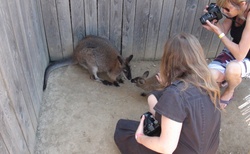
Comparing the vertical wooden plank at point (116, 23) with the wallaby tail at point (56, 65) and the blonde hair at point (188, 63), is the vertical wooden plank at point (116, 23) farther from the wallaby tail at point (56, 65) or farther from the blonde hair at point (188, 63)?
the blonde hair at point (188, 63)

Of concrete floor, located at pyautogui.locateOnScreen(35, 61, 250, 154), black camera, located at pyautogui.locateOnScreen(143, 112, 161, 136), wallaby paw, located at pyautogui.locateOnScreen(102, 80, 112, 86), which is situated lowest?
concrete floor, located at pyautogui.locateOnScreen(35, 61, 250, 154)

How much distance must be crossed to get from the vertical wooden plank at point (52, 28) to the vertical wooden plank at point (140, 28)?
1054 mm

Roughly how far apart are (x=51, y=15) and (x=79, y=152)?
177cm

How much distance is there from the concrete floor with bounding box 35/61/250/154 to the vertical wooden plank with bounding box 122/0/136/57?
366 mm

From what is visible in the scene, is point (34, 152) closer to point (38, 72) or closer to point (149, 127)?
point (38, 72)

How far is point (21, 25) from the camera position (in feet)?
8.51

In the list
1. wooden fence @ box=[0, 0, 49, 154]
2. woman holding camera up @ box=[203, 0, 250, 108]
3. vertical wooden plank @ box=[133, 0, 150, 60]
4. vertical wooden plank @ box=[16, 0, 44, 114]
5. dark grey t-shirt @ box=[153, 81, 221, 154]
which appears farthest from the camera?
vertical wooden plank @ box=[133, 0, 150, 60]

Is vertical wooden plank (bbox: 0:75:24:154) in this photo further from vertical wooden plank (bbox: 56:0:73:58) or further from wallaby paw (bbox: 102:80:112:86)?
vertical wooden plank (bbox: 56:0:73:58)

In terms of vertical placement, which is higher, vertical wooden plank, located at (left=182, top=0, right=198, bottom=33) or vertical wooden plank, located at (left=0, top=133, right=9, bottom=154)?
vertical wooden plank, located at (left=182, top=0, right=198, bottom=33)

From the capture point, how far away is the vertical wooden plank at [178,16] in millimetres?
3668

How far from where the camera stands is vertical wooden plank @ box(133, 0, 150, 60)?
3.62 metres

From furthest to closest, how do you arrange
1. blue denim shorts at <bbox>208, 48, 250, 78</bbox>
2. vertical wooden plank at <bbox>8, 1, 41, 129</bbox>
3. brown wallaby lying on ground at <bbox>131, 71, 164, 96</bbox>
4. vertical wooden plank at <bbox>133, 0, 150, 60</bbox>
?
vertical wooden plank at <bbox>133, 0, 150, 60</bbox> < brown wallaby lying on ground at <bbox>131, 71, 164, 96</bbox> < blue denim shorts at <bbox>208, 48, 250, 78</bbox> < vertical wooden plank at <bbox>8, 1, 41, 129</bbox>

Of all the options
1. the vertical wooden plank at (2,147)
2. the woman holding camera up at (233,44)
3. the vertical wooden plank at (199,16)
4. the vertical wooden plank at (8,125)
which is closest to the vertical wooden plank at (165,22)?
the vertical wooden plank at (199,16)

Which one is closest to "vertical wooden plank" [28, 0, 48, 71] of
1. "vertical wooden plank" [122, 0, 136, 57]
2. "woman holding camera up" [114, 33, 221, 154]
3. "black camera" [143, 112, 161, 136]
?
"vertical wooden plank" [122, 0, 136, 57]
